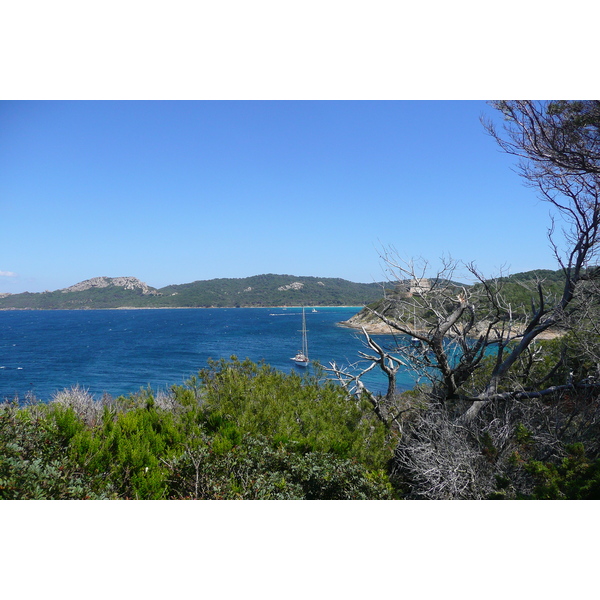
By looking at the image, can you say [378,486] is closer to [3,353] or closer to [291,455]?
[291,455]

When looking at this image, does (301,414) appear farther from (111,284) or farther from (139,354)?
(111,284)

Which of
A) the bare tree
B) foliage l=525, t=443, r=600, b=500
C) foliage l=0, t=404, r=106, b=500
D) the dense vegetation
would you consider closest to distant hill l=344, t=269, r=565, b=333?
the bare tree

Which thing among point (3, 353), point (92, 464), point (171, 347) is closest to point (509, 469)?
point (92, 464)

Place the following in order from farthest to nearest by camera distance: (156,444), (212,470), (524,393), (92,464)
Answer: (524,393) < (156,444) < (212,470) < (92,464)

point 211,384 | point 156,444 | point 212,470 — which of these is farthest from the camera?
point 211,384

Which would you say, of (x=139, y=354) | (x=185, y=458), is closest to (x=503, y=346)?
(x=185, y=458)

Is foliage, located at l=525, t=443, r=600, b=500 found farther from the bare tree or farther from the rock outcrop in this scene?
the rock outcrop
